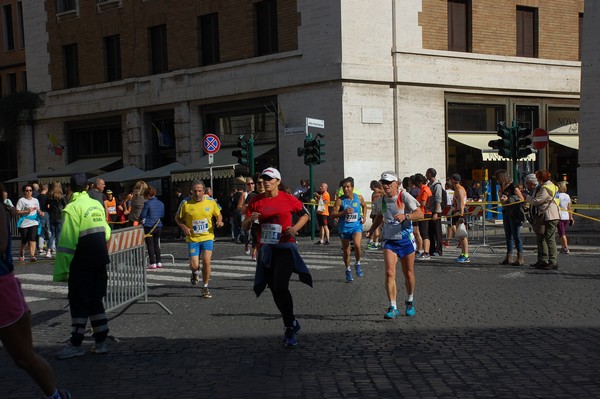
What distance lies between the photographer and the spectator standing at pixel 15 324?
527 cm

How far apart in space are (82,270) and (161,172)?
69.9 feet

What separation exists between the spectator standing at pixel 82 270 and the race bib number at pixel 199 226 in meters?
3.72

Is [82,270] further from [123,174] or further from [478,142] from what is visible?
[123,174]

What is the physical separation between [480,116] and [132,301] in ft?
68.2

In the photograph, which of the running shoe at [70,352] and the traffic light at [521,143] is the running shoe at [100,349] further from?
the traffic light at [521,143]

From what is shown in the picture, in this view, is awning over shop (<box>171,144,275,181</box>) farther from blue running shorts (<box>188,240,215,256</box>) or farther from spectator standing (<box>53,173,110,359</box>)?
spectator standing (<box>53,173,110,359</box>)

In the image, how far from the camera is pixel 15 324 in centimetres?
529

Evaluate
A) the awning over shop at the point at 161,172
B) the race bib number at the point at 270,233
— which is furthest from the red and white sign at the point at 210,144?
the race bib number at the point at 270,233

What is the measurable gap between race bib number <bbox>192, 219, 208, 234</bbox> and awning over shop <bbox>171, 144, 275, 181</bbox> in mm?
14622

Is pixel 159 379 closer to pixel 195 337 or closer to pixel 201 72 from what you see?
pixel 195 337

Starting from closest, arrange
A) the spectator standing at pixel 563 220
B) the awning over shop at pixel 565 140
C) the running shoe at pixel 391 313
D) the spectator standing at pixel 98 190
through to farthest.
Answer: the running shoe at pixel 391 313 < the spectator standing at pixel 98 190 < the spectator standing at pixel 563 220 < the awning over shop at pixel 565 140

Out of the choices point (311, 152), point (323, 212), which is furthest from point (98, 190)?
point (311, 152)

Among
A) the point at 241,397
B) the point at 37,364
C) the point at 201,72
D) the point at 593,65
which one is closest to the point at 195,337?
the point at 241,397

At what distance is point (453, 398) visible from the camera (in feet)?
19.3
